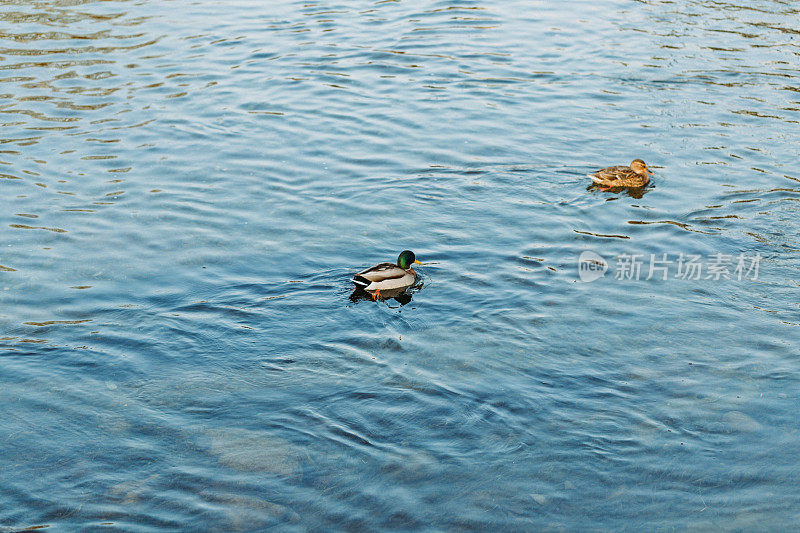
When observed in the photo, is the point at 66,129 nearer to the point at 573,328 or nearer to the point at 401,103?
the point at 401,103

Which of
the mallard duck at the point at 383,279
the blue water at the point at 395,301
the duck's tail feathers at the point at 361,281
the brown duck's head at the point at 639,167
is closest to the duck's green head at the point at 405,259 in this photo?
the mallard duck at the point at 383,279

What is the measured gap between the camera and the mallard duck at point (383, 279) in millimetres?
9453

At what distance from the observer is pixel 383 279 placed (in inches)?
371

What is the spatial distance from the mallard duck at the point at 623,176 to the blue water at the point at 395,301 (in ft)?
0.63

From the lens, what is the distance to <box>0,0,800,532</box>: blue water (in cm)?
695

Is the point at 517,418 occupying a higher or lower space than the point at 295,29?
lower

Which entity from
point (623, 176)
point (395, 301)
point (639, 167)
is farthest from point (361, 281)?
point (639, 167)

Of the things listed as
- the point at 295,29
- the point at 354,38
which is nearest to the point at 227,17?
the point at 295,29

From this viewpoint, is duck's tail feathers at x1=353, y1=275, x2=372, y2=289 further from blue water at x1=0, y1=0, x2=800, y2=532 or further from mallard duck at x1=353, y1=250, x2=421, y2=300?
blue water at x1=0, y1=0, x2=800, y2=532

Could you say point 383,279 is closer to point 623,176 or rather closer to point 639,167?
point 623,176

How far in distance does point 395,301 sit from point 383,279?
366mm

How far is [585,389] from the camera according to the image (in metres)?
8.05

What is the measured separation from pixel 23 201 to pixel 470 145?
675cm

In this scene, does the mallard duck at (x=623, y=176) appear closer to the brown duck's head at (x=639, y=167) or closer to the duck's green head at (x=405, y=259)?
the brown duck's head at (x=639, y=167)
